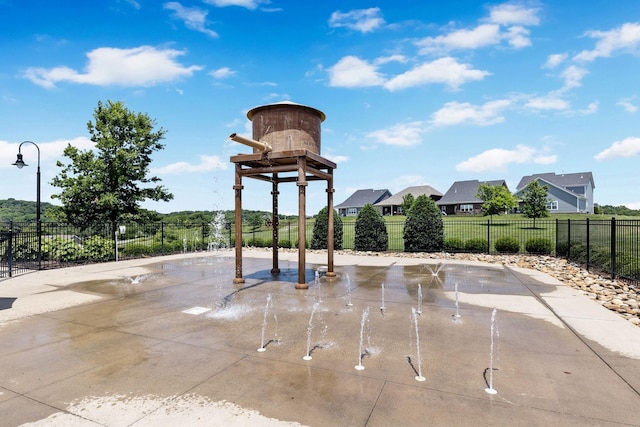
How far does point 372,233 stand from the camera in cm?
1805

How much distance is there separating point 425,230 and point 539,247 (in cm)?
532

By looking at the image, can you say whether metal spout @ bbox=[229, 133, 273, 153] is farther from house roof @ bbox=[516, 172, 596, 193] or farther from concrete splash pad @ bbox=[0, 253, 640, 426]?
house roof @ bbox=[516, 172, 596, 193]

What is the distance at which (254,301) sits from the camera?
704 centimetres

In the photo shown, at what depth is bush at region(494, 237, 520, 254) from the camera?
639 inches

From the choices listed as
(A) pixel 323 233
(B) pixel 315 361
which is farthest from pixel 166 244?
(B) pixel 315 361

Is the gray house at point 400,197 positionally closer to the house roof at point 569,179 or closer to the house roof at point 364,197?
the house roof at point 364,197

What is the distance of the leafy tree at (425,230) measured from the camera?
17266mm

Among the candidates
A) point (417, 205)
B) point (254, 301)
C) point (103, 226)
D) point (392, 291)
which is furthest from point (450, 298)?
point (103, 226)

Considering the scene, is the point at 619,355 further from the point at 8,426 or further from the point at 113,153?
the point at 113,153

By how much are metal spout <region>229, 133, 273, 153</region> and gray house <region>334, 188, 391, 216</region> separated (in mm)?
57609

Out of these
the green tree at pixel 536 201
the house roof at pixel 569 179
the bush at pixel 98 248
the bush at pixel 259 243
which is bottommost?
the bush at pixel 259 243

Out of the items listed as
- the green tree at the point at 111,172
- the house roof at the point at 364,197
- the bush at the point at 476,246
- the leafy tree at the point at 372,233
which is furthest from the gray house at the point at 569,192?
the green tree at the point at 111,172

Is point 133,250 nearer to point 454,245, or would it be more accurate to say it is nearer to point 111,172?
point 111,172

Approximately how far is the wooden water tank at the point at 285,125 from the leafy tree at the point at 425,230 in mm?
10560
